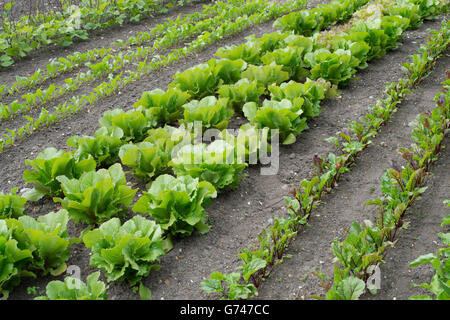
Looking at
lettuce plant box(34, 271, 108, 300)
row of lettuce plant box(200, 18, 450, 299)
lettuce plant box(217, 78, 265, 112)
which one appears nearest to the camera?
lettuce plant box(34, 271, 108, 300)

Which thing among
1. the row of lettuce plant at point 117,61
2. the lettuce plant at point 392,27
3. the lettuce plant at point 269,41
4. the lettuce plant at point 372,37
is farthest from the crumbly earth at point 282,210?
the lettuce plant at point 269,41

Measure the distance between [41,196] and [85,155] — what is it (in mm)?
562

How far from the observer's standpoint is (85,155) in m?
4.47

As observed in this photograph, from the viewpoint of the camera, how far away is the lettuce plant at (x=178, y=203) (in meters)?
3.69

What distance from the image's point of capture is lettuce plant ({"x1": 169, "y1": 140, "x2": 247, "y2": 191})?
4109 millimetres

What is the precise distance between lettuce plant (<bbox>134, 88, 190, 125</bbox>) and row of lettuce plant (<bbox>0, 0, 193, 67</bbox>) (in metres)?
3.45

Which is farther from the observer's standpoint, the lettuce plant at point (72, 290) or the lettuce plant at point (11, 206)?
the lettuce plant at point (11, 206)

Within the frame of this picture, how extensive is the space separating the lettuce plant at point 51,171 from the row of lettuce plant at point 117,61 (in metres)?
1.96

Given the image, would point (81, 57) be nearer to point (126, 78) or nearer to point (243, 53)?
point (126, 78)

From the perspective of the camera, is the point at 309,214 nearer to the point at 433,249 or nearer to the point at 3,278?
the point at 433,249

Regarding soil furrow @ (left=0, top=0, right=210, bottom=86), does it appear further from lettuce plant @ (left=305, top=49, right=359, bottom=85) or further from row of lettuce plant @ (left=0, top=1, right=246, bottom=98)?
lettuce plant @ (left=305, top=49, right=359, bottom=85)

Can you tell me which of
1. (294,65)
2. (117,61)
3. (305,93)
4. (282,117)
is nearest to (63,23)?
(117,61)

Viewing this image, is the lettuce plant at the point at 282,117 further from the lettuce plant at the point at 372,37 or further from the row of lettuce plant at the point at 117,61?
the row of lettuce plant at the point at 117,61

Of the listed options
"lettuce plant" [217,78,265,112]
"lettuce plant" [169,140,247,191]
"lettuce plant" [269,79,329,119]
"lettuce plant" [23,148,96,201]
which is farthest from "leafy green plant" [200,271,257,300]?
"lettuce plant" [217,78,265,112]
